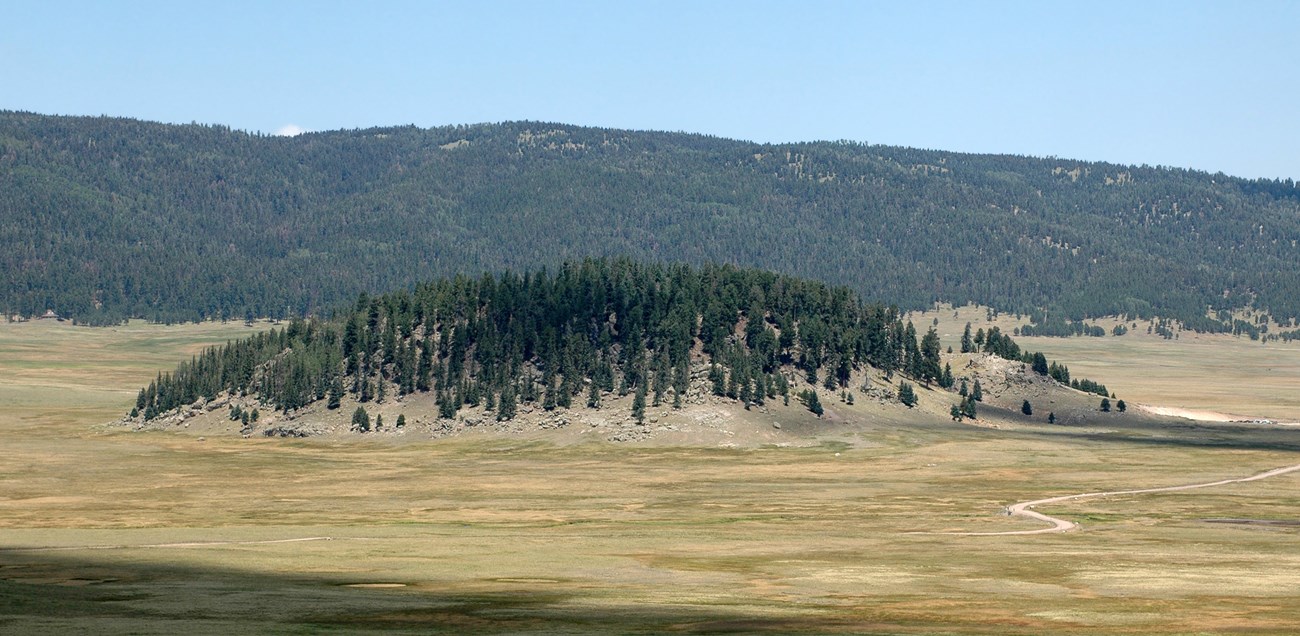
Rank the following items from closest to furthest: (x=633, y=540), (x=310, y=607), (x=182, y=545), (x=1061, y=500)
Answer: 1. (x=310, y=607)
2. (x=182, y=545)
3. (x=633, y=540)
4. (x=1061, y=500)

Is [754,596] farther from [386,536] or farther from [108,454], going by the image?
[108,454]

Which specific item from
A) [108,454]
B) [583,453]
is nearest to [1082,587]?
[583,453]

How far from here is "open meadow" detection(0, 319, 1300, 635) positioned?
69.8 meters

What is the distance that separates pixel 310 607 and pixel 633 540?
3912 centimetres

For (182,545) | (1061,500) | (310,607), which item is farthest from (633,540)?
(1061,500)

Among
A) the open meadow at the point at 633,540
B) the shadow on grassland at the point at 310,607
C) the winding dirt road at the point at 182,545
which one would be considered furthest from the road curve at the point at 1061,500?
the winding dirt road at the point at 182,545

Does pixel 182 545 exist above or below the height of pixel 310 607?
below

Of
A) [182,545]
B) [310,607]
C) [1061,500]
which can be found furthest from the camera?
[1061,500]

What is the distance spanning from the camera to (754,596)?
77.4m

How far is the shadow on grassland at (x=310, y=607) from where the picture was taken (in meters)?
64.6

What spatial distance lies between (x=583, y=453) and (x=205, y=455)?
41.1m

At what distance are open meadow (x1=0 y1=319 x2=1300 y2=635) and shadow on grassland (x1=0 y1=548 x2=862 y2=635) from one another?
269mm

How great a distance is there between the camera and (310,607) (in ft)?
231

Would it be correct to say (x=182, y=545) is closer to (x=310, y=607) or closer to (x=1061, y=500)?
(x=310, y=607)
